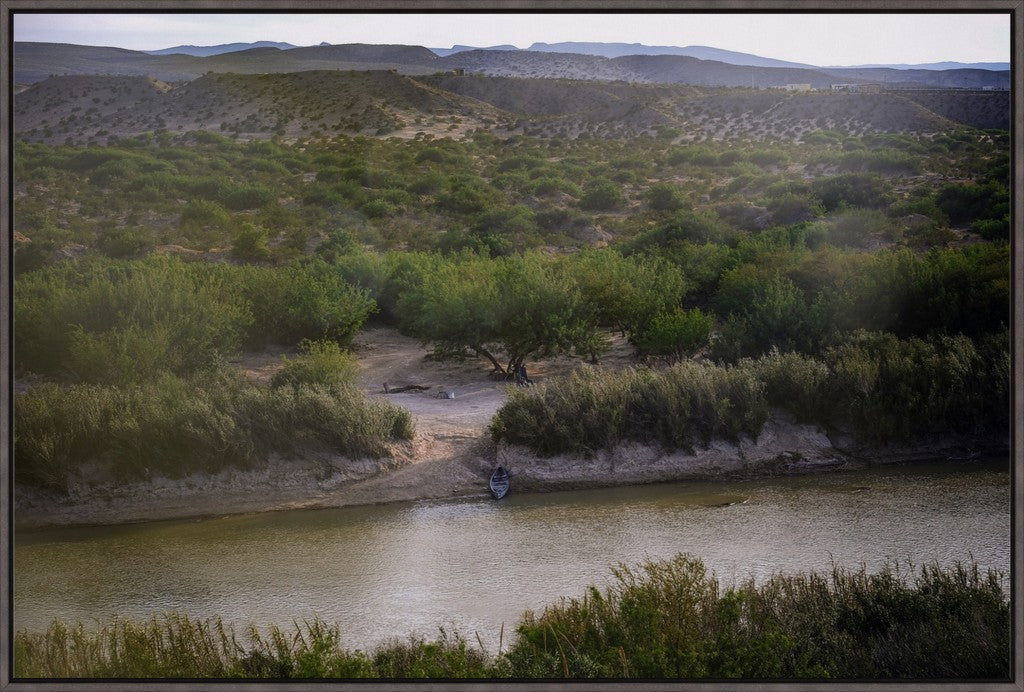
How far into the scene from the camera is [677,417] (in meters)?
12.8

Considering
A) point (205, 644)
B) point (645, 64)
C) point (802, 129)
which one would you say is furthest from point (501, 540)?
point (802, 129)

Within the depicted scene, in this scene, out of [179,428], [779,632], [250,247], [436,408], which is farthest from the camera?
[250,247]

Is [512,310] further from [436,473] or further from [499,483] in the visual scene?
[499,483]

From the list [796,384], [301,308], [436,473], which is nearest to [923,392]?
[796,384]

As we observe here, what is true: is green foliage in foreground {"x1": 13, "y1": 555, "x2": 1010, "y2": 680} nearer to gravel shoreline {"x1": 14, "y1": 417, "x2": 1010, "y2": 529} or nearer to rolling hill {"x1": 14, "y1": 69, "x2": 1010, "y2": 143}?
gravel shoreline {"x1": 14, "y1": 417, "x2": 1010, "y2": 529}

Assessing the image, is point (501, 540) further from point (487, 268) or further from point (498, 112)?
point (498, 112)

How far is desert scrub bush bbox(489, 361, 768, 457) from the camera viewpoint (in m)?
12.7

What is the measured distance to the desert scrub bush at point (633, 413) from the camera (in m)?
12.7

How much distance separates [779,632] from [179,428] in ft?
26.2

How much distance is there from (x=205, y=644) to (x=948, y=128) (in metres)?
35.0

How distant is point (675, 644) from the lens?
7113mm

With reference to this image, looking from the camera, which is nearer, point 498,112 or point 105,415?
point 105,415

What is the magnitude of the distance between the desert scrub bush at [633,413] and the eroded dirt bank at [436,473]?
18 centimetres

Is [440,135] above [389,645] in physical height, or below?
above
